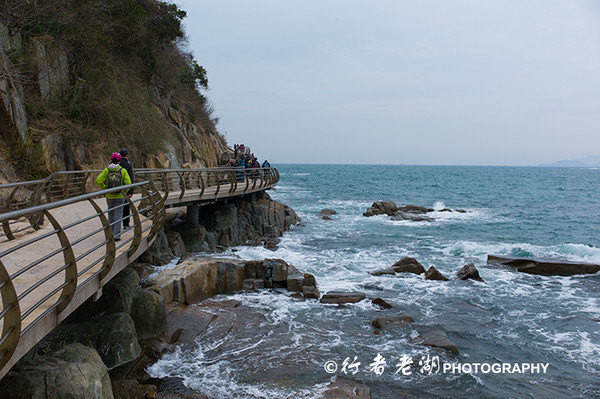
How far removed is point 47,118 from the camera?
14859 mm

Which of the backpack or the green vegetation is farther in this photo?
the green vegetation

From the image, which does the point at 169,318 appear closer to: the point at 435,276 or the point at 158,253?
the point at 158,253

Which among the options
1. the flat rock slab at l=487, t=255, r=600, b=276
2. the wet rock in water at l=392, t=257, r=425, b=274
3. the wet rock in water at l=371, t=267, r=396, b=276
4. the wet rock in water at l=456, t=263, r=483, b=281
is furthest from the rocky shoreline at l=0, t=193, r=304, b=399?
the flat rock slab at l=487, t=255, r=600, b=276

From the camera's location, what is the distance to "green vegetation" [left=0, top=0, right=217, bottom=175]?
49.7 ft

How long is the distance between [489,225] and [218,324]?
25791mm

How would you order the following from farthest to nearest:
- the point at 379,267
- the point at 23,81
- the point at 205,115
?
the point at 205,115 < the point at 379,267 < the point at 23,81

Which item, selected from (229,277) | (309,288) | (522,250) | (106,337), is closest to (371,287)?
(309,288)

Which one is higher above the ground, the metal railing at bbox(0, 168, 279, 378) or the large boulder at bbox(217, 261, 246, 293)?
the metal railing at bbox(0, 168, 279, 378)

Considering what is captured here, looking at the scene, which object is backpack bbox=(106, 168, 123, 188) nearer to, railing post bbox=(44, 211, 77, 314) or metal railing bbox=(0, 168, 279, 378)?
metal railing bbox=(0, 168, 279, 378)

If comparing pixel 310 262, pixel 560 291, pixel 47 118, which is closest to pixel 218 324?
pixel 310 262

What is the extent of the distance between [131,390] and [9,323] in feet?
12.4

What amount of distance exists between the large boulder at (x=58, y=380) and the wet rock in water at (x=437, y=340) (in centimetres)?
664

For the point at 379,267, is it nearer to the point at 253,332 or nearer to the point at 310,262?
the point at 310,262

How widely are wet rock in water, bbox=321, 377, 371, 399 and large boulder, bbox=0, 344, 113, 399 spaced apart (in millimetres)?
3463
